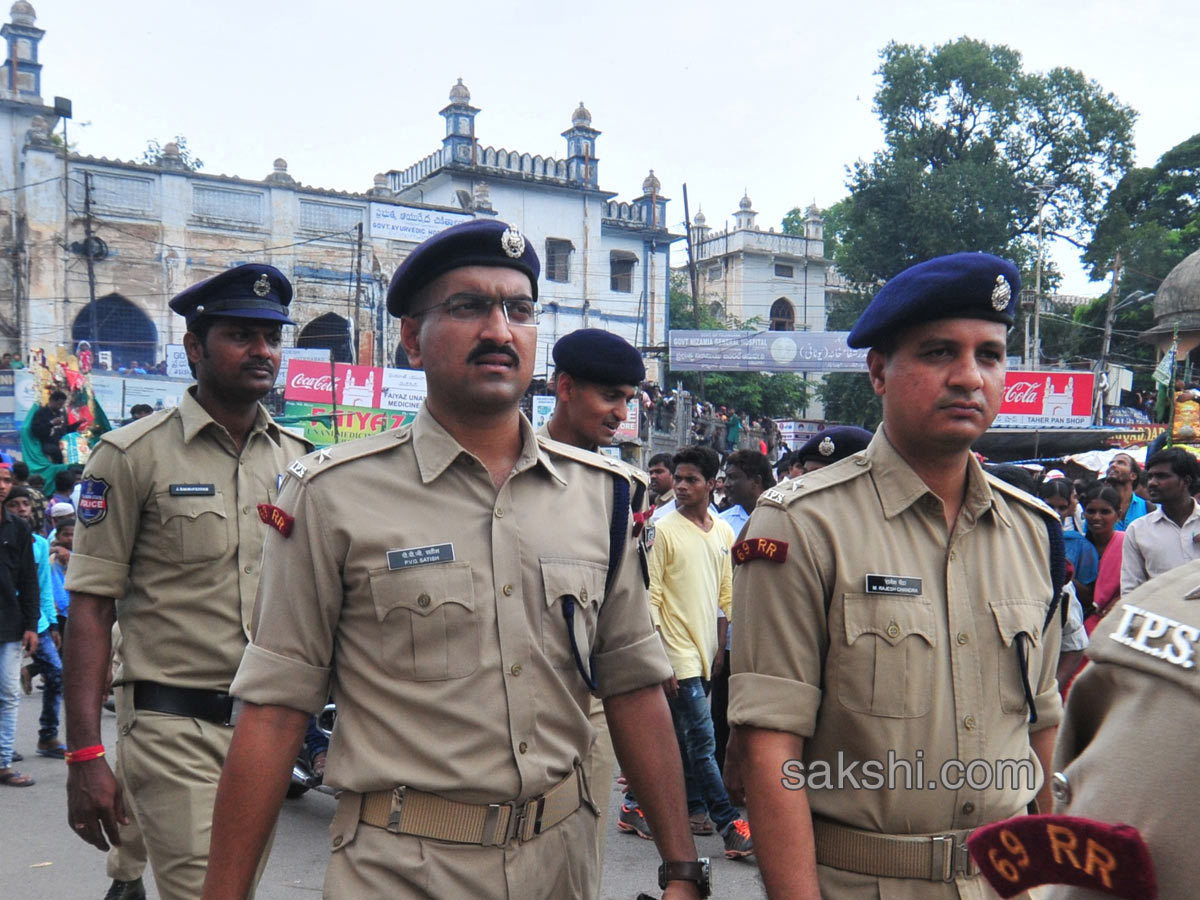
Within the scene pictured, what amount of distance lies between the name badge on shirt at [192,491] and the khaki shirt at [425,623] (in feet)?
4.15

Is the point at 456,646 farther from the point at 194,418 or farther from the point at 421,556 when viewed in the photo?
the point at 194,418

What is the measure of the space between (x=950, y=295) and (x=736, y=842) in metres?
3.95

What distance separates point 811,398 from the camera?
40156mm

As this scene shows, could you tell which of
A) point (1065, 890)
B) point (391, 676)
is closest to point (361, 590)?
point (391, 676)

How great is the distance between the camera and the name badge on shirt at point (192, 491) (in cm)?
343

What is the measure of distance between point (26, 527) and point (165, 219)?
23.3 metres

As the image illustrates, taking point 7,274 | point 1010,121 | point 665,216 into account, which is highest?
point 1010,121

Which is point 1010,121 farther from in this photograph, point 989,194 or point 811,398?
point 811,398

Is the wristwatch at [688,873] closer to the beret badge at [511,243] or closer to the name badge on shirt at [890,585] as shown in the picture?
the name badge on shirt at [890,585]

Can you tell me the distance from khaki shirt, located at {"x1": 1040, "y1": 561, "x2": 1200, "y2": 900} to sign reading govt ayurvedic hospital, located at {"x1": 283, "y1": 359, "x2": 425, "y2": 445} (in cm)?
2099

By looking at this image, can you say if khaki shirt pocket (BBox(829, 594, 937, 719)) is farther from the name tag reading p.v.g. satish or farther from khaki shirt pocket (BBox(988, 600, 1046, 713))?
the name tag reading p.v.g. satish

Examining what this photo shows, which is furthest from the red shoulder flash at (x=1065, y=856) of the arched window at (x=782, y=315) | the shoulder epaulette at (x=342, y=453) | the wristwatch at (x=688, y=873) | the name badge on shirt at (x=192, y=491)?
the arched window at (x=782, y=315)

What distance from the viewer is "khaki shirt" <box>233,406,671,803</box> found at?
218 cm

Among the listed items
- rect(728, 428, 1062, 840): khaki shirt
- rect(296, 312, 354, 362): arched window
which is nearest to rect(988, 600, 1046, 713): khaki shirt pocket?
rect(728, 428, 1062, 840): khaki shirt
